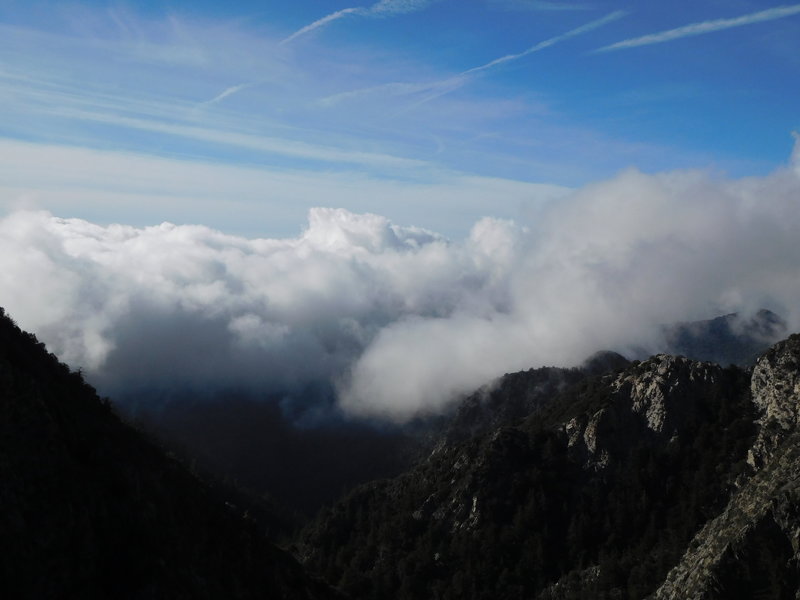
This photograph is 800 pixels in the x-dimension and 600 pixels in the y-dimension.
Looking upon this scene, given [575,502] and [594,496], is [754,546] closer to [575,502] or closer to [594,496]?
[594,496]

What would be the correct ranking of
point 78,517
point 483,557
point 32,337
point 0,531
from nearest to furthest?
point 0,531 < point 78,517 < point 32,337 < point 483,557

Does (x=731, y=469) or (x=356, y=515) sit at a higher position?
(x=731, y=469)

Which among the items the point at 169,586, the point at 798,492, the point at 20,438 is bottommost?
the point at 798,492

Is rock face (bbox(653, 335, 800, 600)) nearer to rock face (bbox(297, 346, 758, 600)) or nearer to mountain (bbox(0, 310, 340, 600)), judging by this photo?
rock face (bbox(297, 346, 758, 600))

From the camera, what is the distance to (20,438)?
172 feet

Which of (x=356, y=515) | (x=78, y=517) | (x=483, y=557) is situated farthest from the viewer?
(x=356, y=515)

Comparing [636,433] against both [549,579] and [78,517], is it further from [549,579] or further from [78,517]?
[78,517]

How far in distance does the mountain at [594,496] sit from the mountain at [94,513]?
→ 243ft

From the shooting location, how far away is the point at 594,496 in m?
147

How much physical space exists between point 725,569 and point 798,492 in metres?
15.5

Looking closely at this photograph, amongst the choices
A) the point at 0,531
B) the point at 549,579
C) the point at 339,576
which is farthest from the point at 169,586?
the point at 339,576

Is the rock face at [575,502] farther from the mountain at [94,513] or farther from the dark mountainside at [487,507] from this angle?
the mountain at [94,513]

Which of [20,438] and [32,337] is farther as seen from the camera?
[32,337]

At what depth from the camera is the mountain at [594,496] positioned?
126 metres
